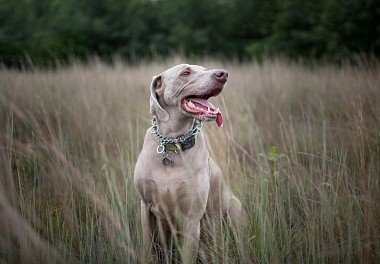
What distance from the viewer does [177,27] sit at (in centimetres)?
1845

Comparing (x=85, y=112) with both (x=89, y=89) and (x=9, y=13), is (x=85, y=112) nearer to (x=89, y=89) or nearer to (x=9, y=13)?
(x=89, y=89)

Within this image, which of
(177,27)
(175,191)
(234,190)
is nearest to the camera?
(175,191)

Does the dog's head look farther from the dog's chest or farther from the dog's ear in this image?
the dog's chest

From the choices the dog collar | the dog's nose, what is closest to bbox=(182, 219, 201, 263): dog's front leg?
the dog collar

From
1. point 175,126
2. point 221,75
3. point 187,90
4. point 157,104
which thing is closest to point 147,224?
point 175,126

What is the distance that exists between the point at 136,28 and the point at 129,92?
540 inches

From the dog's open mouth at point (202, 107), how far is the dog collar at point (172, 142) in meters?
0.15

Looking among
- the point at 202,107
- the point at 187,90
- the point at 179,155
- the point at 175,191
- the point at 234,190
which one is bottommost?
the point at 234,190

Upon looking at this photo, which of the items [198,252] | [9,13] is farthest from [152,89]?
[9,13]

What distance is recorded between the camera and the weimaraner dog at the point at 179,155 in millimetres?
2416

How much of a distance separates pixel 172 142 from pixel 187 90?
38cm

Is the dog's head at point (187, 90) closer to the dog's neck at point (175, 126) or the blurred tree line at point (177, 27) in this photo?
the dog's neck at point (175, 126)

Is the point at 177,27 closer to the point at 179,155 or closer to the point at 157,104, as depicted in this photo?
the point at 157,104

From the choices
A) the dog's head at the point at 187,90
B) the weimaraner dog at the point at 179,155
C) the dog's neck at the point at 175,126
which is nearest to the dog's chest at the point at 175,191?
the weimaraner dog at the point at 179,155
